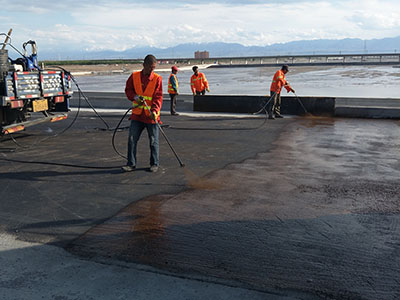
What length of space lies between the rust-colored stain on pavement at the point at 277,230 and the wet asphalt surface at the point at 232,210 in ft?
0.04

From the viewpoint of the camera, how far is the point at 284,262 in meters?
3.83

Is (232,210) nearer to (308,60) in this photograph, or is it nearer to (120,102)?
(120,102)

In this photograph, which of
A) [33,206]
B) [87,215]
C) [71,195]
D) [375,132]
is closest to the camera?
[87,215]

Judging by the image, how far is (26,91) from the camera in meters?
9.46

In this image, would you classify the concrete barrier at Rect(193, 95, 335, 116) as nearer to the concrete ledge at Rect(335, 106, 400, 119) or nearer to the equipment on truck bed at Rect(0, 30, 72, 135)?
the concrete ledge at Rect(335, 106, 400, 119)

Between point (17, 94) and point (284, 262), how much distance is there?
7.36 metres

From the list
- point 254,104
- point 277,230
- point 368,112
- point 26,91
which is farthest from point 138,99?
point 368,112

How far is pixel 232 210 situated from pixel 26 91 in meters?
6.25

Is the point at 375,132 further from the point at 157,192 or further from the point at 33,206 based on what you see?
the point at 33,206

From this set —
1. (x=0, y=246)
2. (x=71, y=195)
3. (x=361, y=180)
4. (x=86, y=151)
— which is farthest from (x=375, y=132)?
(x=0, y=246)

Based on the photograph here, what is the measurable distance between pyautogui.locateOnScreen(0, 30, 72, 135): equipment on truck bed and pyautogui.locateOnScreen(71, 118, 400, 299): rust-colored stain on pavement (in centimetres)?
492

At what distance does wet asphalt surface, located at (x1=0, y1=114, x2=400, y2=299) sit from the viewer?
372 centimetres

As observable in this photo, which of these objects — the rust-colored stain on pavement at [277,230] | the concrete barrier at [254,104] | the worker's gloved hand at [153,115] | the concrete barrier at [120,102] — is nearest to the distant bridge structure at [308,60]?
the concrete barrier at [120,102]

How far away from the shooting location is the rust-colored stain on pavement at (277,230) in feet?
11.9
